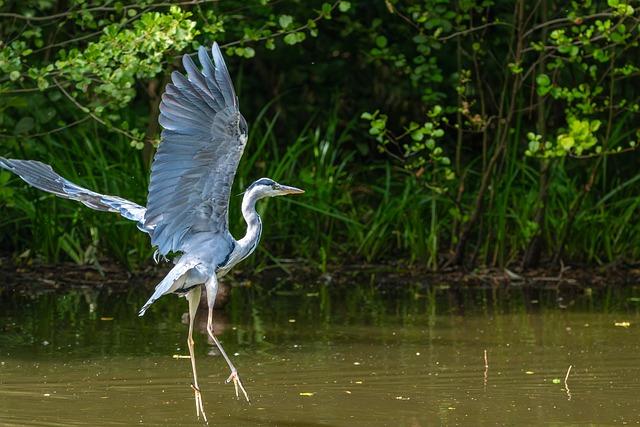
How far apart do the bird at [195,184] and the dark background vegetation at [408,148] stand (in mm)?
2399

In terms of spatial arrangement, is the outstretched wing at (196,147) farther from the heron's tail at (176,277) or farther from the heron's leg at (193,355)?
the heron's leg at (193,355)

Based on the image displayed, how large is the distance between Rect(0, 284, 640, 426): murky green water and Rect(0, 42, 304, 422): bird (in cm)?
41

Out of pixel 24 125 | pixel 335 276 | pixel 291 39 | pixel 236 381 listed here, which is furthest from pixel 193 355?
pixel 335 276

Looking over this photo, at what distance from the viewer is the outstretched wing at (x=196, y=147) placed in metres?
5.71

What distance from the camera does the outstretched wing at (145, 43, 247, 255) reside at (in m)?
5.71

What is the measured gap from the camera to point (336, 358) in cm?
707

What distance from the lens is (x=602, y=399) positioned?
6.04 metres

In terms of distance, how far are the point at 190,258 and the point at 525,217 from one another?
182 inches

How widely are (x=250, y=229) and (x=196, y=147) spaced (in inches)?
29.0

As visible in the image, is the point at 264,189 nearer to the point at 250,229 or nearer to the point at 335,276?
the point at 250,229

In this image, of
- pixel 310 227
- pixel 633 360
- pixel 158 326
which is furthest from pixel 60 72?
pixel 633 360

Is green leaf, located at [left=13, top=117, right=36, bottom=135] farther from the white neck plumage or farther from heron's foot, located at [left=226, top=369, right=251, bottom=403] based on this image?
heron's foot, located at [left=226, top=369, right=251, bottom=403]

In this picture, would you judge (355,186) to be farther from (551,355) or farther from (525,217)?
(551,355)

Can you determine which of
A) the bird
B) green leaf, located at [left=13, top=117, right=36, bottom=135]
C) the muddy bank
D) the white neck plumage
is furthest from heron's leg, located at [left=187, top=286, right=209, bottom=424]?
green leaf, located at [left=13, top=117, right=36, bottom=135]
